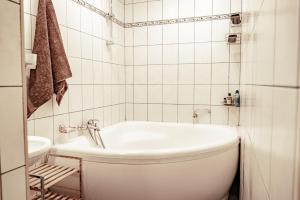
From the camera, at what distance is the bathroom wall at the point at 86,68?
67.4 inches

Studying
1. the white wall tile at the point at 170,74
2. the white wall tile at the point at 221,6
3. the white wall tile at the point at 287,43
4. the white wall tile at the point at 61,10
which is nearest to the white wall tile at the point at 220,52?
the white wall tile at the point at 221,6

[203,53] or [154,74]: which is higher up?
[203,53]

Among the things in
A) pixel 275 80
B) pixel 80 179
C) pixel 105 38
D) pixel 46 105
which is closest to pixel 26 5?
pixel 46 105

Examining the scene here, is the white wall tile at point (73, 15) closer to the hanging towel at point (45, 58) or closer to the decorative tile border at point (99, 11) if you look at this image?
the decorative tile border at point (99, 11)

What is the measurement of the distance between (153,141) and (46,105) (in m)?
1.30

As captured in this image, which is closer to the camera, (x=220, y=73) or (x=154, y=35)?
(x=220, y=73)

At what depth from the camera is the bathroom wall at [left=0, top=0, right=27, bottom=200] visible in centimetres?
45

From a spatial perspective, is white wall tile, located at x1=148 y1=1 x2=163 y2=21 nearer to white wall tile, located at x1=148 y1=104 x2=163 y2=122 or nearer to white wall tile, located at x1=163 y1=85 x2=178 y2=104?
white wall tile, located at x1=163 y1=85 x2=178 y2=104

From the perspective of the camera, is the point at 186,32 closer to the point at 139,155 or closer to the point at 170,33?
the point at 170,33

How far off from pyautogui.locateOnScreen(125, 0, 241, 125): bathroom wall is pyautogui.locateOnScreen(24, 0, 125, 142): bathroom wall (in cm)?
19

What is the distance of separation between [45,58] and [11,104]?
47.9 inches

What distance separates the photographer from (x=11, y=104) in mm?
468

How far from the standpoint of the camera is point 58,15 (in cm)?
180

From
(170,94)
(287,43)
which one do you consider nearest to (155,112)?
(170,94)
